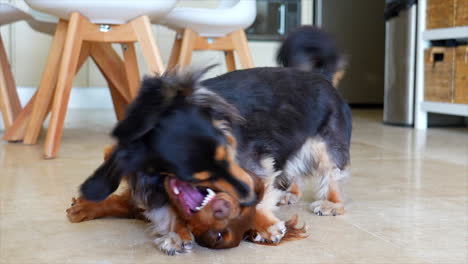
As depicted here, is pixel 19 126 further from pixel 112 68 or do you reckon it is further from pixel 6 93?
pixel 112 68

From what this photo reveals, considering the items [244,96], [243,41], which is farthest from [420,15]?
[244,96]

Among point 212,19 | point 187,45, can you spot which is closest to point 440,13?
point 212,19

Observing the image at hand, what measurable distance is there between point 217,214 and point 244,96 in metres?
0.35

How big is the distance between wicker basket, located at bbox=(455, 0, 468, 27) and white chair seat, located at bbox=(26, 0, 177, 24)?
213cm

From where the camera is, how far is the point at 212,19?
140 inches

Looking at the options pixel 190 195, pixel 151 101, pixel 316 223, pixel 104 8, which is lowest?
pixel 316 223

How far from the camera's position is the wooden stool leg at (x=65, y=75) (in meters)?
2.70

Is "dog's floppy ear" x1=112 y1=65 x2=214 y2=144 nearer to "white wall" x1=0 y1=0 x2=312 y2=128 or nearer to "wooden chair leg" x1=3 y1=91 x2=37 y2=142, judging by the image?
"wooden chair leg" x1=3 y1=91 x2=37 y2=142

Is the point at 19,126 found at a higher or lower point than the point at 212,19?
lower

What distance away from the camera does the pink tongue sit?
3.92ft

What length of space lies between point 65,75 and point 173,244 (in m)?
1.70

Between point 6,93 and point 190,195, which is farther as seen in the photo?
point 6,93

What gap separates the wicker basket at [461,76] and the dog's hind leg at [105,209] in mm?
2944

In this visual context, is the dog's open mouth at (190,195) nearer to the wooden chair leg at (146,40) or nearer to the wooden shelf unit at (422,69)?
the wooden chair leg at (146,40)
